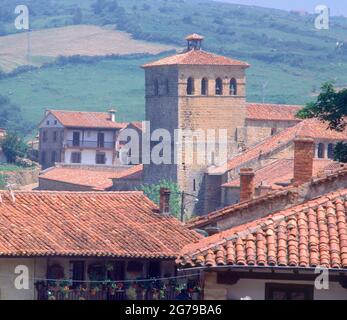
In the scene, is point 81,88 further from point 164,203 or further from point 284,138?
point 164,203

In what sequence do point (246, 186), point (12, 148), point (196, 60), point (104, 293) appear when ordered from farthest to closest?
point (12, 148) < point (196, 60) < point (104, 293) < point (246, 186)

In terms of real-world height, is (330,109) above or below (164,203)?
above

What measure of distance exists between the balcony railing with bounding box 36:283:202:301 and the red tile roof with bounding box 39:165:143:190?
56.8 m

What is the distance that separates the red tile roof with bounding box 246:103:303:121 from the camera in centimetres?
9400

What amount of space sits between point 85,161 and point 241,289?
96843 millimetres

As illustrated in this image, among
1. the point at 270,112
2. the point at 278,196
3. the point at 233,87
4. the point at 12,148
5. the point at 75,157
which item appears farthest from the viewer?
the point at 12,148

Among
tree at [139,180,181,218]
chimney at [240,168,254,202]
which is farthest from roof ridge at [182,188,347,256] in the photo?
tree at [139,180,181,218]

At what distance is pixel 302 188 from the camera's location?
22109 mm

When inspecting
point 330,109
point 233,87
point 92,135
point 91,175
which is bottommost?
point 92,135

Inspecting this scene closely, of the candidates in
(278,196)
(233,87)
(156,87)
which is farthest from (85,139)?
(278,196)

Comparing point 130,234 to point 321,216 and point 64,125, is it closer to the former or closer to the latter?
point 321,216

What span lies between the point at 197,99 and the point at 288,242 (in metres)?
73.1

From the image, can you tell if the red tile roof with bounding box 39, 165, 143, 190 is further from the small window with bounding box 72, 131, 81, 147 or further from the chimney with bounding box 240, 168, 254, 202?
the chimney with bounding box 240, 168, 254, 202

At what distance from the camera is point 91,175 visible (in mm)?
94125
